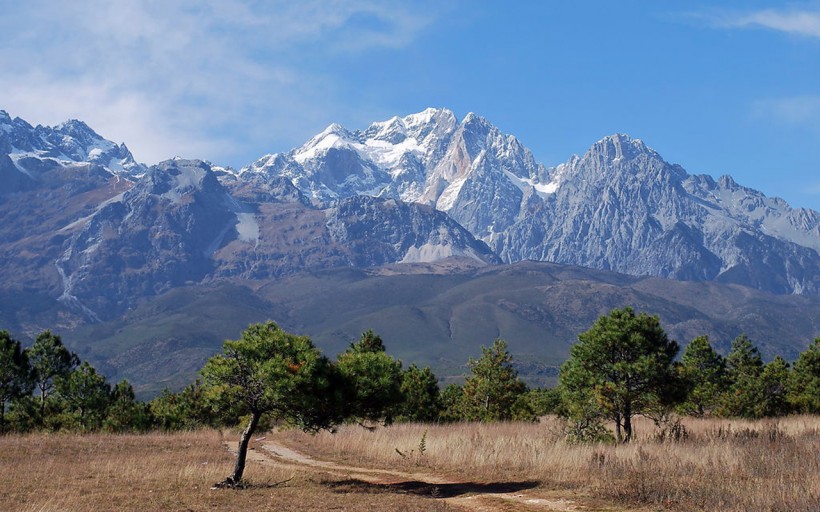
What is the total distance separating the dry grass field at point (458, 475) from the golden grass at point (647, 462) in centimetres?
6

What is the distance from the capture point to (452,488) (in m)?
26.5

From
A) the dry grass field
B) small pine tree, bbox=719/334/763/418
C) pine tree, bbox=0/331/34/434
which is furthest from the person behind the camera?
pine tree, bbox=0/331/34/434

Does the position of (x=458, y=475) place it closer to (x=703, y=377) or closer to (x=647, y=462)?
(x=647, y=462)

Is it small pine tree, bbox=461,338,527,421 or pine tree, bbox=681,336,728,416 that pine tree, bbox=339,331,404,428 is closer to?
small pine tree, bbox=461,338,527,421

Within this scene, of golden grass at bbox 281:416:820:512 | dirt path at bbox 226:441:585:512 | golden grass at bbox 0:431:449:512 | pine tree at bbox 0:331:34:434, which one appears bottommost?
golden grass at bbox 0:431:449:512

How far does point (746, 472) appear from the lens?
76.5 feet

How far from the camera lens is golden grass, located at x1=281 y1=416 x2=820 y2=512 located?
66.1 feet

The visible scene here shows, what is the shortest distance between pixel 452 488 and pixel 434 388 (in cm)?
3456

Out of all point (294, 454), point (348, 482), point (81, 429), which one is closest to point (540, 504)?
point (348, 482)

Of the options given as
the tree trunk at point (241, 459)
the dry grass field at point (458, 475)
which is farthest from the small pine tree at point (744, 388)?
the tree trunk at point (241, 459)

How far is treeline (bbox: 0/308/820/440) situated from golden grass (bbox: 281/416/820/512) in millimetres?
2564

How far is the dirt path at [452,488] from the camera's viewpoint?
22.1m

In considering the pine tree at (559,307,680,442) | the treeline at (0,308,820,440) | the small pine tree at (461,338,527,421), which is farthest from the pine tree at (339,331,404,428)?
the small pine tree at (461,338,527,421)

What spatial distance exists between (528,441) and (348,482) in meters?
8.83
